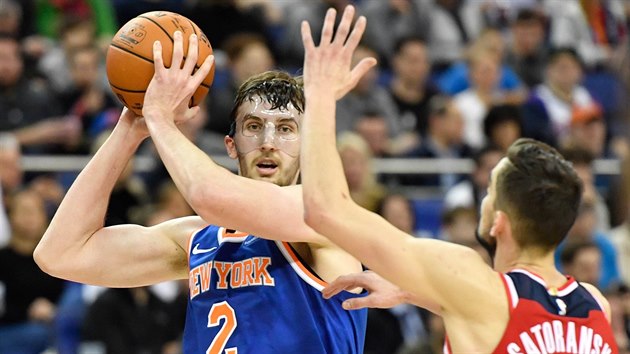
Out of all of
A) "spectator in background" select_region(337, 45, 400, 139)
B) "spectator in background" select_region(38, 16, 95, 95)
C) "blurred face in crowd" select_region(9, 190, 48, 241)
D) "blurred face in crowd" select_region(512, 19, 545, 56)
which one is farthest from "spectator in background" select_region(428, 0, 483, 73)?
"blurred face in crowd" select_region(9, 190, 48, 241)

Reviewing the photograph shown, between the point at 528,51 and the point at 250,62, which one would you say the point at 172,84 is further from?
the point at 528,51

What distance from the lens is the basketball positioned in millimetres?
4926

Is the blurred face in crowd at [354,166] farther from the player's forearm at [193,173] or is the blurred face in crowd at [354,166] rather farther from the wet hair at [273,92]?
the player's forearm at [193,173]

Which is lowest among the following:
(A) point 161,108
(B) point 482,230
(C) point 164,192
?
(C) point 164,192

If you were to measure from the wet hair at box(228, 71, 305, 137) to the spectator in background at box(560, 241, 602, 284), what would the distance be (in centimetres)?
525

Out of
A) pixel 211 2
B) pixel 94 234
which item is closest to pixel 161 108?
pixel 94 234

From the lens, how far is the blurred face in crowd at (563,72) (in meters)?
13.3

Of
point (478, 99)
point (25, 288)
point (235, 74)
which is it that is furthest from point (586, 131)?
point (25, 288)

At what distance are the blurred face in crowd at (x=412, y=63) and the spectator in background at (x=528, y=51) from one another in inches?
75.4

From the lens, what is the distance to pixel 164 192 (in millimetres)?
10180

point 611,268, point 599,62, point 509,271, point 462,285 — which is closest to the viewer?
point 462,285

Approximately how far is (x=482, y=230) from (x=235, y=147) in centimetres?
135

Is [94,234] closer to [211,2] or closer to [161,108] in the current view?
[161,108]

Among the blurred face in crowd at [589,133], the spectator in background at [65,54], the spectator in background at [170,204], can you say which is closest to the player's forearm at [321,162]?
the spectator in background at [170,204]
